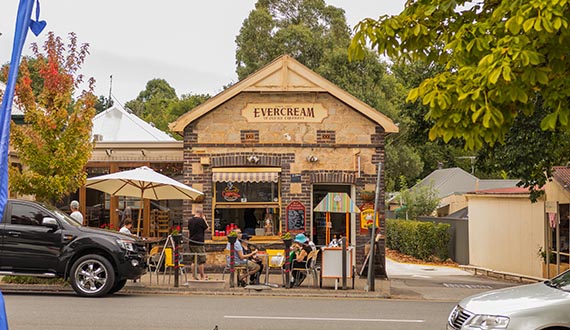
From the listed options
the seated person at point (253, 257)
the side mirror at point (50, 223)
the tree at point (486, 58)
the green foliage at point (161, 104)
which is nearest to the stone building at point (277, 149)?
the seated person at point (253, 257)

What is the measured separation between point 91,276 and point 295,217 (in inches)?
257

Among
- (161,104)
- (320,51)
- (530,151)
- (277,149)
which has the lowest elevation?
(530,151)

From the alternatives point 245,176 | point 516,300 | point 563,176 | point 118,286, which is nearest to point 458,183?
point 563,176

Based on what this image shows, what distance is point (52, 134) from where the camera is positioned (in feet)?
55.4

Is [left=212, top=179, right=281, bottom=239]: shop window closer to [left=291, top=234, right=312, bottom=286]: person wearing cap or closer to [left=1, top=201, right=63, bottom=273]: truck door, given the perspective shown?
[left=291, top=234, right=312, bottom=286]: person wearing cap

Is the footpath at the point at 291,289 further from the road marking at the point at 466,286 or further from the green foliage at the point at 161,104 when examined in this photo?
the green foliage at the point at 161,104

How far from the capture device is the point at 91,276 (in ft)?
47.0

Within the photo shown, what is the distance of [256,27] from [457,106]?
115 ft

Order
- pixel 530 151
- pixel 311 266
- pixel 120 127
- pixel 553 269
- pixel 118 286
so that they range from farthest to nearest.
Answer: pixel 120 127 < pixel 553 269 < pixel 530 151 < pixel 311 266 < pixel 118 286

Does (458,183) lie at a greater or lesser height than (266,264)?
greater

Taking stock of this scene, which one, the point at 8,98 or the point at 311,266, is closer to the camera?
the point at 8,98

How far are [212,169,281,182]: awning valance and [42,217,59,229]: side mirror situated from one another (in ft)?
19.0

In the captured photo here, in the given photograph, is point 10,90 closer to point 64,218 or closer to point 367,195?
point 64,218

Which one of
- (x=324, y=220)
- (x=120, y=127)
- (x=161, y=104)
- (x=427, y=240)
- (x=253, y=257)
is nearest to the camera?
(x=253, y=257)
